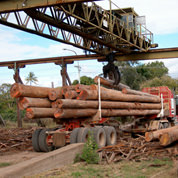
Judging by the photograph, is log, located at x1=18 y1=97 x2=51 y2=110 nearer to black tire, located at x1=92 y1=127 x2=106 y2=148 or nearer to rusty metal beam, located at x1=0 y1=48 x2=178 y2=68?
black tire, located at x1=92 y1=127 x2=106 y2=148

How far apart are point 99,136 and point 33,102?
2.91 meters

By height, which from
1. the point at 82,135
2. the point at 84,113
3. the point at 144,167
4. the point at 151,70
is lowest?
the point at 144,167

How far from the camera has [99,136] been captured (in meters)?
11.1

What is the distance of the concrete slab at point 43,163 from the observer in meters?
6.53

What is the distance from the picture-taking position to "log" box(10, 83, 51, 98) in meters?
9.73

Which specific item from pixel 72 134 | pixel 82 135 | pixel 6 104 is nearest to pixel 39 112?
pixel 72 134

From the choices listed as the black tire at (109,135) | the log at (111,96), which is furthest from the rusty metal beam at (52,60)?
the black tire at (109,135)

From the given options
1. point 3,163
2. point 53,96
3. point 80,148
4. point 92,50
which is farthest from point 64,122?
point 92,50

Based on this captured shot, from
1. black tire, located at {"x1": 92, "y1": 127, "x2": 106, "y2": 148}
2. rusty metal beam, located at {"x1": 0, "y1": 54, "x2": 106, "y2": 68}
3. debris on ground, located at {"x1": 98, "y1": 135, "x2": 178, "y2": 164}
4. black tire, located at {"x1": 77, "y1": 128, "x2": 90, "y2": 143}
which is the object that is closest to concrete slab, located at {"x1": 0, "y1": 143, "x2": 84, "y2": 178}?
black tire, located at {"x1": 77, "y1": 128, "x2": 90, "y2": 143}

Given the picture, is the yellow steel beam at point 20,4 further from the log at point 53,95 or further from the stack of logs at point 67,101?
the log at point 53,95

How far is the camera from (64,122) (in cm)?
1180

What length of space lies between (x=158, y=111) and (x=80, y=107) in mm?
8972

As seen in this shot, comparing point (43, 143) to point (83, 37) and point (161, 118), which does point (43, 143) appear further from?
point (161, 118)

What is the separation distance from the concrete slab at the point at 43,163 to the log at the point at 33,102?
7.19 feet
